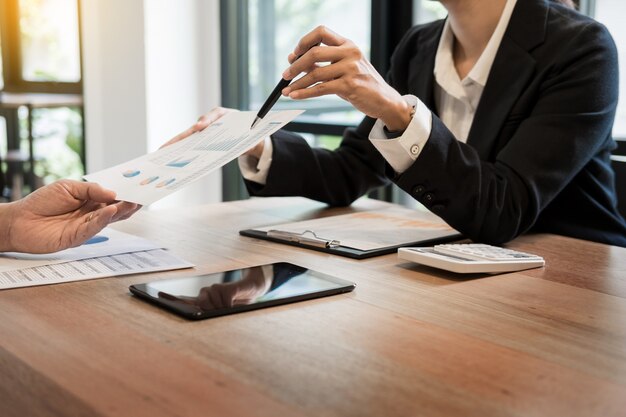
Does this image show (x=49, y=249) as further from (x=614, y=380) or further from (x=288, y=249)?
(x=614, y=380)

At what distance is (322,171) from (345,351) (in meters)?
0.89

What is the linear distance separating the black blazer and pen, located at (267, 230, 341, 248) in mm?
146

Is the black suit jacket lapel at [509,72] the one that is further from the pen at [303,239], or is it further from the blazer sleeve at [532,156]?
the pen at [303,239]

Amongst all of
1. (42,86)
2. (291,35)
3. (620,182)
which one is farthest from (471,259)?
(42,86)

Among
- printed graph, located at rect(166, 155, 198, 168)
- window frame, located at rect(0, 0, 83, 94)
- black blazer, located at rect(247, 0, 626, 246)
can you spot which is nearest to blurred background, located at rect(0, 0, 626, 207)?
window frame, located at rect(0, 0, 83, 94)

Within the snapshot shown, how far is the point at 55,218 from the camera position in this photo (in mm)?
1111

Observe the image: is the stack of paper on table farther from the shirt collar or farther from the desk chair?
the desk chair

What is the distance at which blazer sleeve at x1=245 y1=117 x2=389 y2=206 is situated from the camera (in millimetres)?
1554

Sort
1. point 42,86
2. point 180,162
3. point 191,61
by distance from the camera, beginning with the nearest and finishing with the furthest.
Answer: point 180,162 → point 191,61 → point 42,86

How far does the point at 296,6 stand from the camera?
3.06 m

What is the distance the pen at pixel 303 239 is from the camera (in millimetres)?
1186

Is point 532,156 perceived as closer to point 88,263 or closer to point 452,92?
point 452,92

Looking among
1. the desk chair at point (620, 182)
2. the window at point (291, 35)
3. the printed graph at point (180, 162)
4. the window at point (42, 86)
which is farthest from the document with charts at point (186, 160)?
the window at point (42, 86)

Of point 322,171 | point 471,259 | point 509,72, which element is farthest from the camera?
point 322,171
